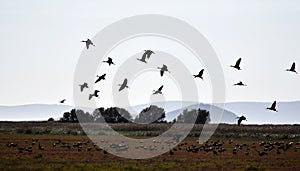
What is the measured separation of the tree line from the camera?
4070 inches

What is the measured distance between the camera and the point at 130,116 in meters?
113

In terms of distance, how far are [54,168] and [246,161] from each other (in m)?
11.7

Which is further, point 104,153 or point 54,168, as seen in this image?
point 104,153

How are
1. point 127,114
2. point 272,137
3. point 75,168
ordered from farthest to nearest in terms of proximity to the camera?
point 127,114 < point 272,137 < point 75,168

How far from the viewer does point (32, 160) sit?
108 ft

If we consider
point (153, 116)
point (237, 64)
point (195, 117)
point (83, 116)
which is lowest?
point (237, 64)

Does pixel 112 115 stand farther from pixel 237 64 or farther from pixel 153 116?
pixel 237 64

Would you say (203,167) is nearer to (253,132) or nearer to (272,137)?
(272,137)

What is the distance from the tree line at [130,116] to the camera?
339ft

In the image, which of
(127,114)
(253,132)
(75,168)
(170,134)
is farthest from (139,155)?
(127,114)

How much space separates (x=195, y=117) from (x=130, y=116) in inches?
569

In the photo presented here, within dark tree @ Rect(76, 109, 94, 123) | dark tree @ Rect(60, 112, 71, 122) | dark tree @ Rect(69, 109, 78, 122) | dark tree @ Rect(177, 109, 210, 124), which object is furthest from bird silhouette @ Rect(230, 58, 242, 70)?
dark tree @ Rect(76, 109, 94, 123)

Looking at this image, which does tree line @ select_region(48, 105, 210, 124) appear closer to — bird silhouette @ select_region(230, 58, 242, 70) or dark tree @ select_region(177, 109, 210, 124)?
dark tree @ select_region(177, 109, 210, 124)

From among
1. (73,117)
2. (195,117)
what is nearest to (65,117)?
(73,117)
